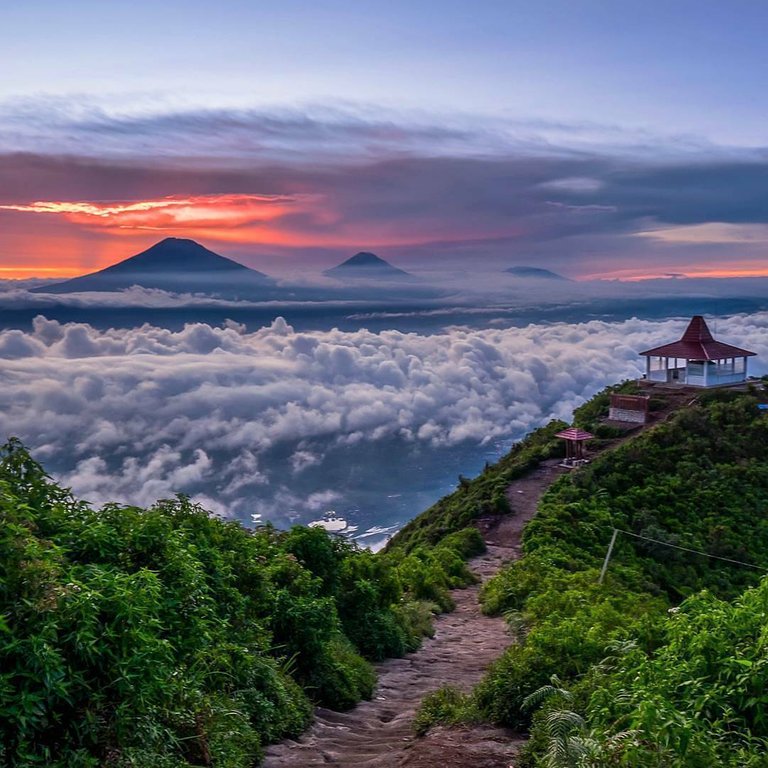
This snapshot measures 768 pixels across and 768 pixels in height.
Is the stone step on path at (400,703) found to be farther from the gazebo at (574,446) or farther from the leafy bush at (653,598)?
the gazebo at (574,446)

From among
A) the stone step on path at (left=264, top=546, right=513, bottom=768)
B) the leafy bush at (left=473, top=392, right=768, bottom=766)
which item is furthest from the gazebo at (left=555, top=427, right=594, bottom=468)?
the stone step on path at (left=264, top=546, right=513, bottom=768)

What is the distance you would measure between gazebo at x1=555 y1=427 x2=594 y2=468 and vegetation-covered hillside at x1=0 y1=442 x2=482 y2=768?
69.3ft

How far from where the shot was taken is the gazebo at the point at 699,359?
125ft

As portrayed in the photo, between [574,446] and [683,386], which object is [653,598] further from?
[683,386]

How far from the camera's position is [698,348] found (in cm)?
3878

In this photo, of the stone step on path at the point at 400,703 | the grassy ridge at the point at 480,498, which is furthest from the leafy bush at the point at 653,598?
the grassy ridge at the point at 480,498

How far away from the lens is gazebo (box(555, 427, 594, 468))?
30.7 m

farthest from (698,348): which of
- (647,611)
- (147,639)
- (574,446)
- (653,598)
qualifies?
(147,639)

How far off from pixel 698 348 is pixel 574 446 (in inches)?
457

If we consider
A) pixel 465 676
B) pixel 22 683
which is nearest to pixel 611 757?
pixel 22 683

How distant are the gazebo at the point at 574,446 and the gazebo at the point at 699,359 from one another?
32.9ft

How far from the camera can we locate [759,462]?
29844 millimetres

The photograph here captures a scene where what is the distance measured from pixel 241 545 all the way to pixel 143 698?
15.1 feet

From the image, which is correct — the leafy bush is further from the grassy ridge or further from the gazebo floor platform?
the grassy ridge
